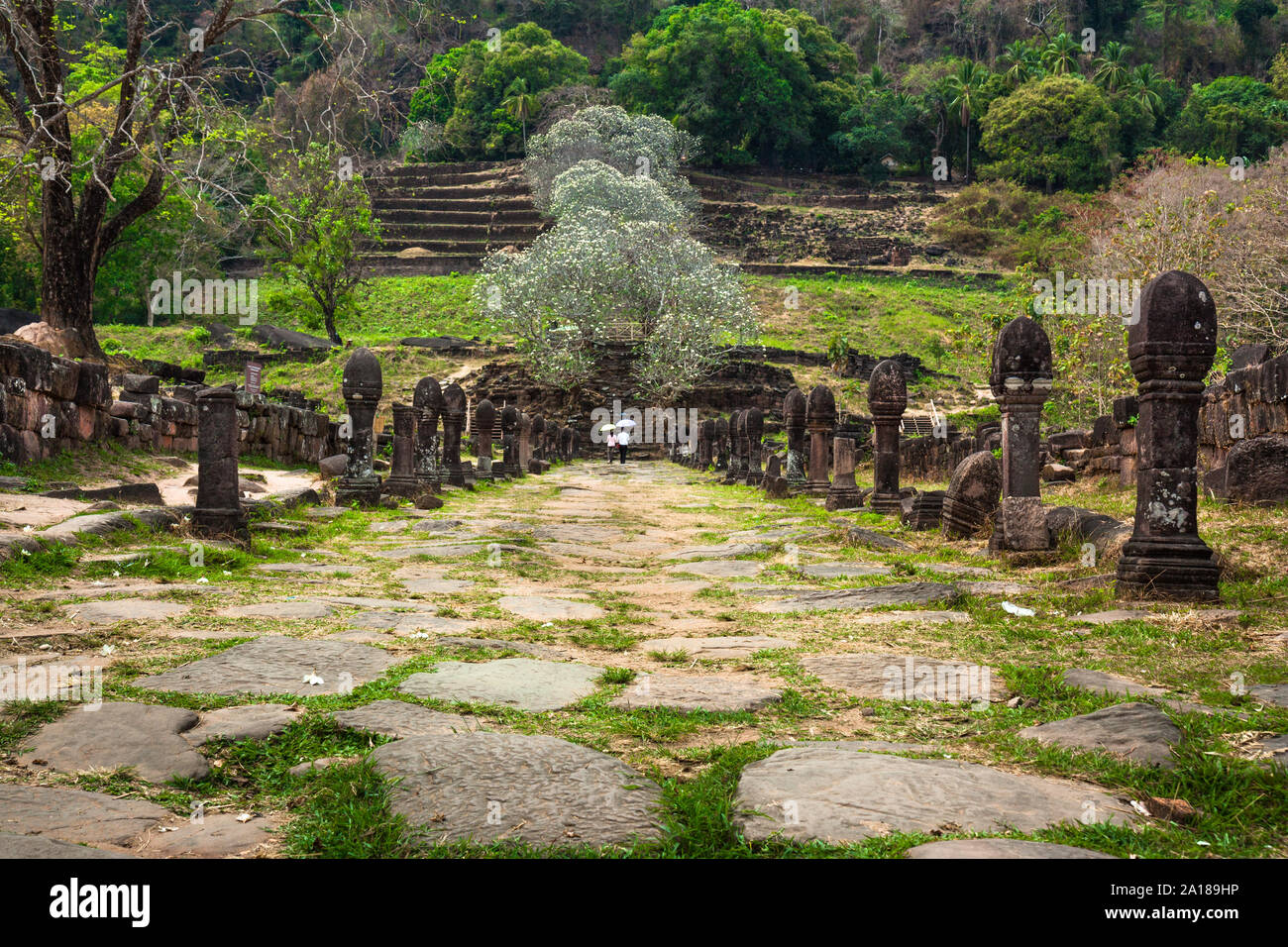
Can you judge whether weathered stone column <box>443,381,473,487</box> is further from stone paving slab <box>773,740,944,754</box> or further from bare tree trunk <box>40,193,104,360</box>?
stone paving slab <box>773,740,944,754</box>

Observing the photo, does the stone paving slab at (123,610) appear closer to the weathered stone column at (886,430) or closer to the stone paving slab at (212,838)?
the stone paving slab at (212,838)

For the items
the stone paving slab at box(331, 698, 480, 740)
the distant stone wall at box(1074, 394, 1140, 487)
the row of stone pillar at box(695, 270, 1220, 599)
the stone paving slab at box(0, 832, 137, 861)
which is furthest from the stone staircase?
the stone paving slab at box(0, 832, 137, 861)

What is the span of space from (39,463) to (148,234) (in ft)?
103

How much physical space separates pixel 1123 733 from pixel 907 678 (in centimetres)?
90

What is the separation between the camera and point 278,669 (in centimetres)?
329

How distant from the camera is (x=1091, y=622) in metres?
4.43

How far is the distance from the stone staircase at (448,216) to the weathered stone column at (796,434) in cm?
4407

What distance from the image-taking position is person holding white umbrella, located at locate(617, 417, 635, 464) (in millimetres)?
30203

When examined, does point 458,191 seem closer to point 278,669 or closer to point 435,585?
point 435,585

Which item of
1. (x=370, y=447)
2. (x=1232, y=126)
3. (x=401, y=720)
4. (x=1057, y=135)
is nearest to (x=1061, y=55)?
(x=1057, y=135)

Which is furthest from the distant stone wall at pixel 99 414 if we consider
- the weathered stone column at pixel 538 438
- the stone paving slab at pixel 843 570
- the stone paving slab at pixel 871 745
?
the weathered stone column at pixel 538 438

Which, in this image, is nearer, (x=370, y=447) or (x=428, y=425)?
(x=370, y=447)

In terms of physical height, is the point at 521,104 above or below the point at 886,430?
above

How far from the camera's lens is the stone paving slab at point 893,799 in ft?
6.54
